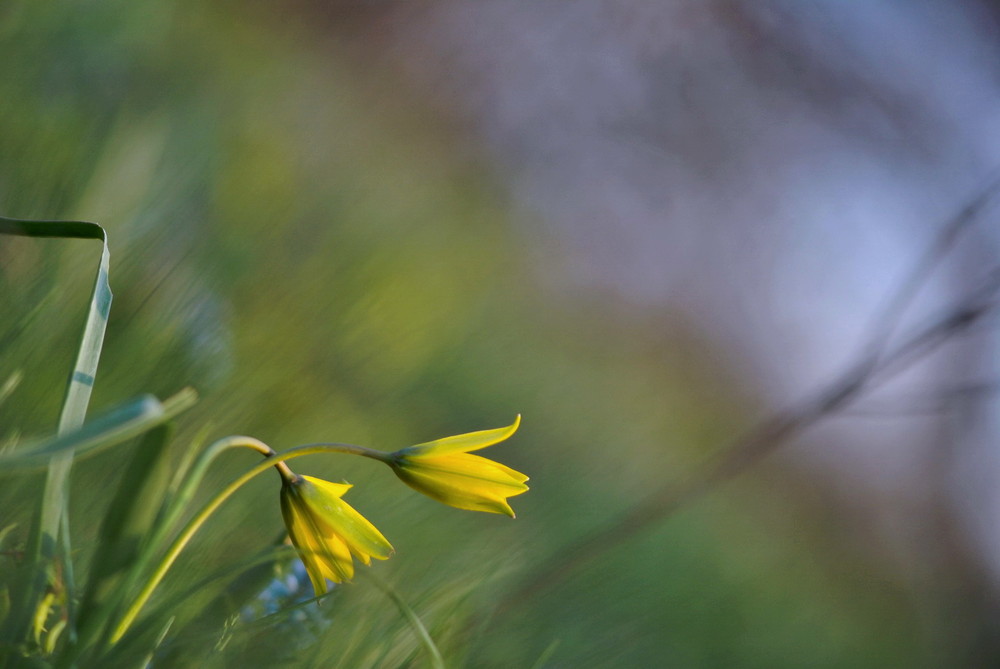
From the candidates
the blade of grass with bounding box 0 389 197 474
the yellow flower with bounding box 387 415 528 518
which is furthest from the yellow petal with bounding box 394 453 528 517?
the blade of grass with bounding box 0 389 197 474

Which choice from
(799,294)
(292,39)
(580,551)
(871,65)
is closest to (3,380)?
(580,551)

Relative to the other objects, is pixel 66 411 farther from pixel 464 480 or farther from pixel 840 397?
pixel 840 397

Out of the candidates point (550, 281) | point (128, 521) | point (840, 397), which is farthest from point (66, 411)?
point (550, 281)

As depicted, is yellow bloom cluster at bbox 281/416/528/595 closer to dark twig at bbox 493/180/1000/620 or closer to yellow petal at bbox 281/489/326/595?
yellow petal at bbox 281/489/326/595

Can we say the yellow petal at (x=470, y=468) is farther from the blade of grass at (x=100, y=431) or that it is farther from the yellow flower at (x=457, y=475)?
the blade of grass at (x=100, y=431)

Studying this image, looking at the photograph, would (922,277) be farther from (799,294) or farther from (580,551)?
(799,294)
